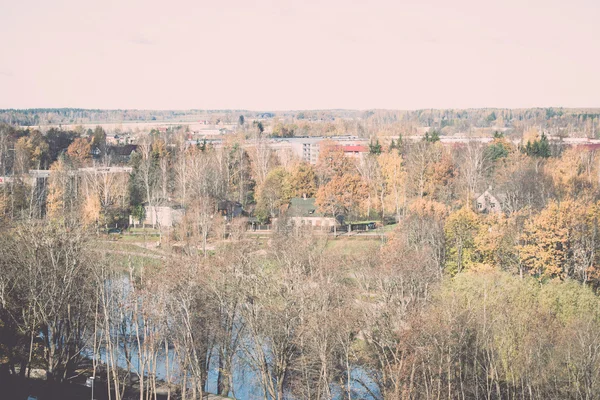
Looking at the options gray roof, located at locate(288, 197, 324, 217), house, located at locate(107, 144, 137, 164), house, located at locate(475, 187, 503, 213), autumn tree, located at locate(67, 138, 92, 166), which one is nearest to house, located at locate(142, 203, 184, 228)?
gray roof, located at locate(288, 197, 324, 217)

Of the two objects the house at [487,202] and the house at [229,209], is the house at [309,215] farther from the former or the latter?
the house at [487,202]

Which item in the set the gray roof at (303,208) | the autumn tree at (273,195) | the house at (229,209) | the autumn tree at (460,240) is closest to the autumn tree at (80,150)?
the house at (229,209)

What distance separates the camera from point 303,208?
5369 centimetres

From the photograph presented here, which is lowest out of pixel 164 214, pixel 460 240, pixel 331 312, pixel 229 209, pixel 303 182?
pixel 164 214

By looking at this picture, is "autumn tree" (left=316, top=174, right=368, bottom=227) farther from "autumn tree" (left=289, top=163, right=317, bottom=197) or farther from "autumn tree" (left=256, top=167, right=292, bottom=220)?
"autumn tree" (left=289, top=163, right=317, bottom=197)

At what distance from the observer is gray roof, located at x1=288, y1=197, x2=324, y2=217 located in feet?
171

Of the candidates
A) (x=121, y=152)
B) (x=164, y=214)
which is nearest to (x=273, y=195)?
(x=164, y=214)

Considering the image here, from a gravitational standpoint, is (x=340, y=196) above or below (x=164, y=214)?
above

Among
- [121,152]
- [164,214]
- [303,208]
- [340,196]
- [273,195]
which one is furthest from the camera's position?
[121,152]

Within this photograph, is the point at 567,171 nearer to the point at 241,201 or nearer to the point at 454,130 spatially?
the point at 241,201

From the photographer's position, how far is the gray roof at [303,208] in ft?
171

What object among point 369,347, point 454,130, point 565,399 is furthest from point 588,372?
point 454,130

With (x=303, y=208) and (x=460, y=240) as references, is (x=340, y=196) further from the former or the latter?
(x=460, y=240)

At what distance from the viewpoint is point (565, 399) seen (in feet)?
63.5
